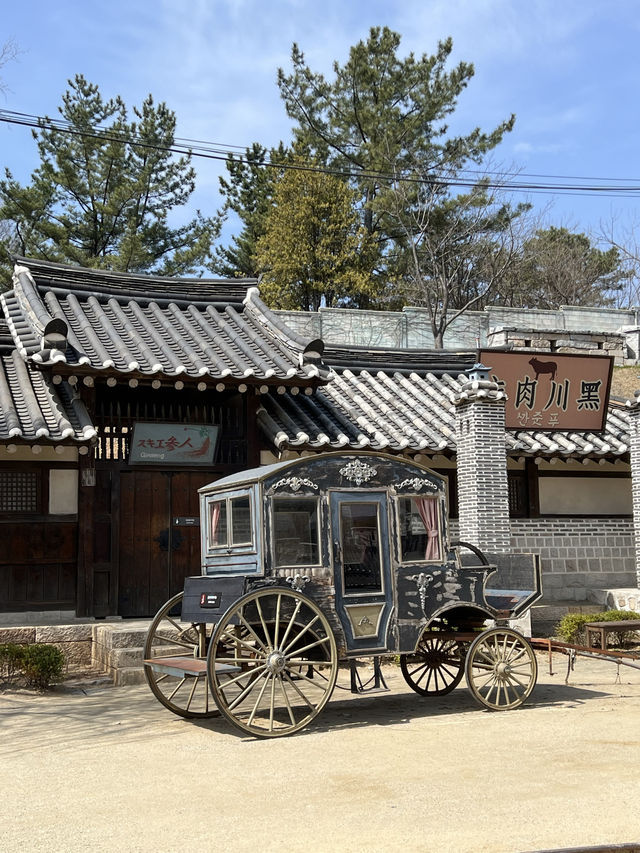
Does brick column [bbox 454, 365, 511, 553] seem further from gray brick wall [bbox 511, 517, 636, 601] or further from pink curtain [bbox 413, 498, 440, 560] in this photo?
pink curtain [bbox 413, 498, 440, 560]

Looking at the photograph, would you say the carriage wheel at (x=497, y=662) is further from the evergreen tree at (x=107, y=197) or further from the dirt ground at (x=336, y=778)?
the evergreen tree at (x=107, y=197)

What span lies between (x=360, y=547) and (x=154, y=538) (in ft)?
18.5

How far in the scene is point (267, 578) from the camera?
862 cm

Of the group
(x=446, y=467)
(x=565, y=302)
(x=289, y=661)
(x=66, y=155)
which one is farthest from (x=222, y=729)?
(x=565, y=302)

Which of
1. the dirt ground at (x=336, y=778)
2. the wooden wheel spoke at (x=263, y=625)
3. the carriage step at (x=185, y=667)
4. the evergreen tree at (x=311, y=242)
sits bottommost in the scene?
the dirt ground at (x=336, y=778)

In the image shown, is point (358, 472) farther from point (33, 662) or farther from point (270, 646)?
point (33, 662)

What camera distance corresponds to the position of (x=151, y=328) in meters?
15.5

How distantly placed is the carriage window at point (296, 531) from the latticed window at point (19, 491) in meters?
5.92

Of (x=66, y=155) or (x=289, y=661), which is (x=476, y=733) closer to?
(x=289, y=661)

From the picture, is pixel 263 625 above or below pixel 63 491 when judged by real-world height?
below

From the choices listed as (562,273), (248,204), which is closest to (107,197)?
(248,204)

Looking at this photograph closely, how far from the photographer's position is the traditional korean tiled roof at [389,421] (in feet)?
47.9

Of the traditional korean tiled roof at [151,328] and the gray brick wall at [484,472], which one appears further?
the gray brick wall at [484,472]

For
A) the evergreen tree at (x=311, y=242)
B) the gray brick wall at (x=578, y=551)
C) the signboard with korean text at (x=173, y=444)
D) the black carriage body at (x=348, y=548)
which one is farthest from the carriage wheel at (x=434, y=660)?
the evergreen tree at (x=311, y=242)
